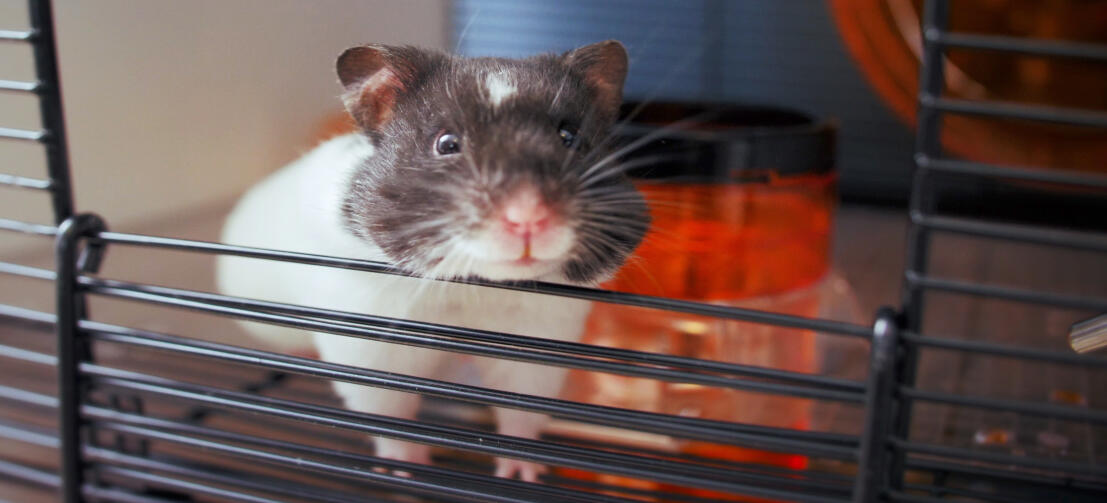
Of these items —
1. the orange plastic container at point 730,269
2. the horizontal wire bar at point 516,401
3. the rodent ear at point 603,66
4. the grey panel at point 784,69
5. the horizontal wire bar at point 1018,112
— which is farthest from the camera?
the grey panel at point 784,69

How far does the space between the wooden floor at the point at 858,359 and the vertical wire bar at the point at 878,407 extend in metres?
0.45

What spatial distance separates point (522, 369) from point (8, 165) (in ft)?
2.05

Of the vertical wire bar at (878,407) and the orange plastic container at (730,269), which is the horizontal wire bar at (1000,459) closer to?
the vertical wire bar at (878,407)

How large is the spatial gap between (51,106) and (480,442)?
52 cm

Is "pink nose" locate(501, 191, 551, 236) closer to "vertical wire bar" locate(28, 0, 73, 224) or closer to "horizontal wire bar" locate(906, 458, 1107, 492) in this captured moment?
"horizontal wire bar" locate(906, 458, 1107, 492)

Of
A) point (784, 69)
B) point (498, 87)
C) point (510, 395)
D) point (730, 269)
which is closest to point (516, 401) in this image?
point (510, 395)

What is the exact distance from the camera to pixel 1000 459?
2.05ft

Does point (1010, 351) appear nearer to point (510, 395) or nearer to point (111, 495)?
point (510, 395)

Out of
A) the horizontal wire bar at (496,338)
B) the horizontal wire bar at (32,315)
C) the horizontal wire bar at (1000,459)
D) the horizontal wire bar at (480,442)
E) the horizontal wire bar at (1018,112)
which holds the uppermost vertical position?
the horizontal wire bar at (1018,112)

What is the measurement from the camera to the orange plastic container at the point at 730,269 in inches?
47.4

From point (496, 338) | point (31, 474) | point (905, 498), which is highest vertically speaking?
point (496, 338)

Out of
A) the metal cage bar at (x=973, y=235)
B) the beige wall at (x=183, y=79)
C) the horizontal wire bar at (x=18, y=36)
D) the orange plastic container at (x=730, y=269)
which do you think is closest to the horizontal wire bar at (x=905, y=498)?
the metal cage bar at (x=973, y=235)

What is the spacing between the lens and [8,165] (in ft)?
3.22

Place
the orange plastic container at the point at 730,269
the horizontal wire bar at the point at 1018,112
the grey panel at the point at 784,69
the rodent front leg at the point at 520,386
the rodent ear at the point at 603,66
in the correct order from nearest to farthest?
1. the horizontal wire bar at the point at 1018,112
2. the rodent ear at the point at 603,66
3. the rodent front leg at the point at 520,386
4. the orange plastic container at the point at 730,269
5. the grey panel at the point at 784,69
